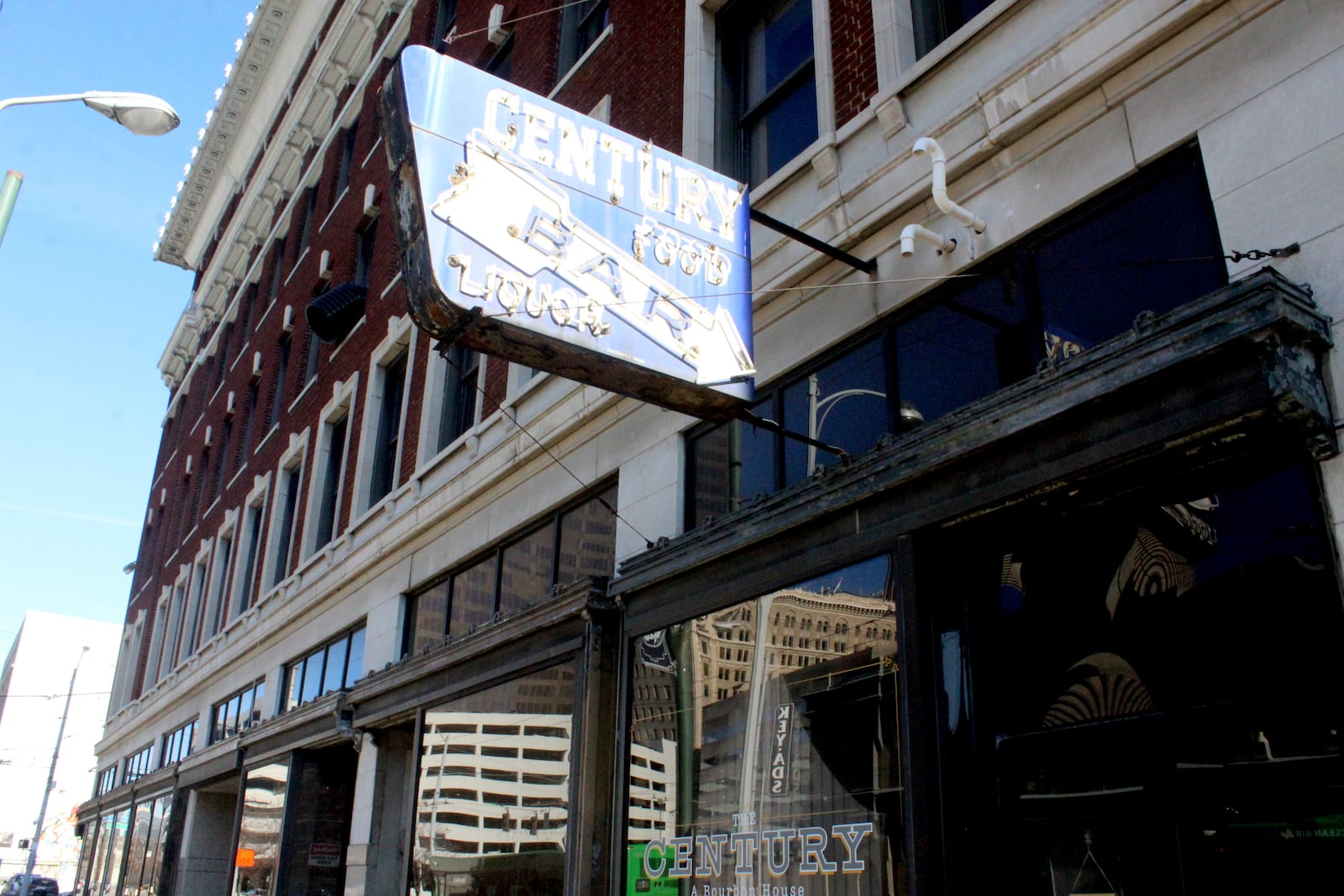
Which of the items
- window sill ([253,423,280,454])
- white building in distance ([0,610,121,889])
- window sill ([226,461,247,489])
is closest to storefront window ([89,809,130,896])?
window sill ([226,461,247,489])

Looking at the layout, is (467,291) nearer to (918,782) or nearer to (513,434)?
(918,782)

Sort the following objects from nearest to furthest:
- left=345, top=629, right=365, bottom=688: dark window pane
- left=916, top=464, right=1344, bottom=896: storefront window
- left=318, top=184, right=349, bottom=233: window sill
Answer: left=916, top=464, right=1344, bottom=896: storefront window, left=345, top=629, right=365, bottom=688: dark window pane, left=318, top=184, right=349, bottom=233: window sill

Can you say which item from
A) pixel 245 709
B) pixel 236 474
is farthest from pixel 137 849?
pixel 236 474

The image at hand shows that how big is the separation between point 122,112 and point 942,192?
8.48m

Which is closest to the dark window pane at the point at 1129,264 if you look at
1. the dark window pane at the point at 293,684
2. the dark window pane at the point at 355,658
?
the dark window pane at the point at 355,658

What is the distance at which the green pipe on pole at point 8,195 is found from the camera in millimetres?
10414

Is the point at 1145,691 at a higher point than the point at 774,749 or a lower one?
higher

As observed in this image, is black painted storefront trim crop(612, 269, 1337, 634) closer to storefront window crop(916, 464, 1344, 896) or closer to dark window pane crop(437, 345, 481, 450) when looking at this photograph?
storefront window crop(916, 464, 1344, 896)

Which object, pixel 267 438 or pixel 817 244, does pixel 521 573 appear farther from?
pixel 267 438

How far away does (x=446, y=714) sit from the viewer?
12.1m

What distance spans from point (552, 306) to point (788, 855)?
3805 mm

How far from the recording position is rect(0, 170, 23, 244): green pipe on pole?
34.2 ft

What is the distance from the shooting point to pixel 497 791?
10898 mm

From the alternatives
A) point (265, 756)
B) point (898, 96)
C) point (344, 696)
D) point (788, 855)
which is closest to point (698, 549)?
point (788, 855)
